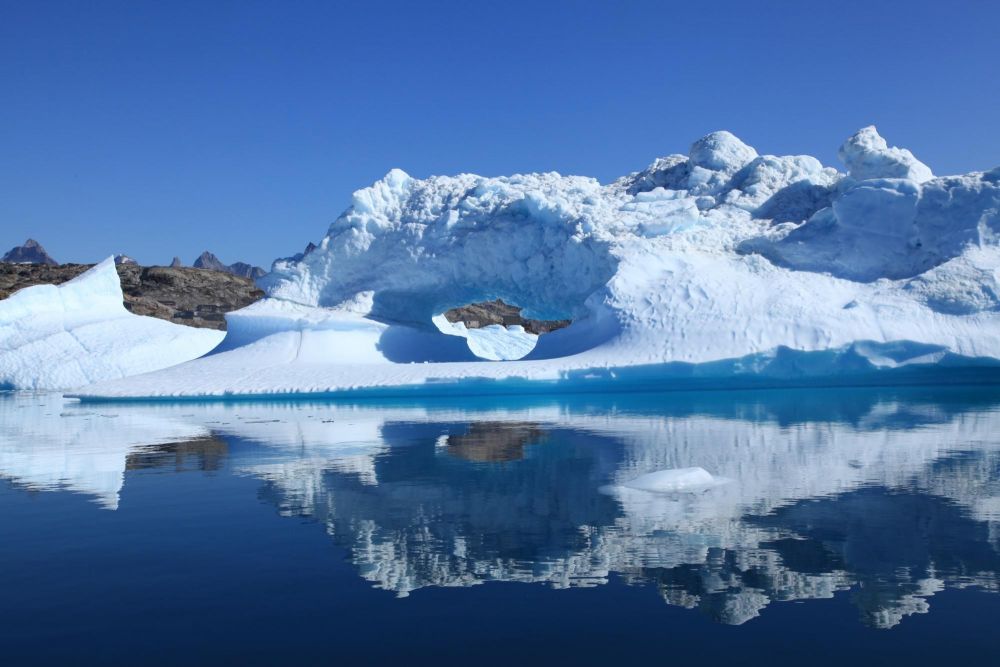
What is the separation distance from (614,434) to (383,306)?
10.5 metres

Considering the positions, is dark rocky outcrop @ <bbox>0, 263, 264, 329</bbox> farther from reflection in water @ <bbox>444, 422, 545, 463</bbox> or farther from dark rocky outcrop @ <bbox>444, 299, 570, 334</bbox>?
reflection in water @ <bbox>444, 422, 545, 463</bbox>

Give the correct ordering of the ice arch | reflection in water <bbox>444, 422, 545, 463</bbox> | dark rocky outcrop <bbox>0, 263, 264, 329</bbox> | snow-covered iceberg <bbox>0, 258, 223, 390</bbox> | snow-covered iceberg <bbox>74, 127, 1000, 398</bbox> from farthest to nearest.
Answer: dark rocky outcrop <bbox>0, 263, 264, 329</bbox>, snow-covered iceberg <bbox>0, 258, 223, 390</bbox>, the ice arch, snow-covered iceberg <bbox>74, 127, 1000, 398</bbox>, reflection in water <bbox>444, 422, 545, 463</bbox>

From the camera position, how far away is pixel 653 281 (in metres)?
15.3

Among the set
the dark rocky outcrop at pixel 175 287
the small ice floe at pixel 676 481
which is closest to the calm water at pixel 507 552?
the small ice floe at pixel 676 481

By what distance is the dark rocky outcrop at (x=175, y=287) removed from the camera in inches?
1529

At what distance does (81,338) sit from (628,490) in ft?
61.1

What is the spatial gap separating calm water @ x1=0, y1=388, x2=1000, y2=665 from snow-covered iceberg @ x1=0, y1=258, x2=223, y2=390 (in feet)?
42.2

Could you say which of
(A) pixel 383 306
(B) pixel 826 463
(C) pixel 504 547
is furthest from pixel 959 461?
(A) pixel 383 306

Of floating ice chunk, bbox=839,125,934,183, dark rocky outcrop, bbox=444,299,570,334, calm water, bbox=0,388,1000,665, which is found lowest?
calm water, bbox=0,388,1000,665

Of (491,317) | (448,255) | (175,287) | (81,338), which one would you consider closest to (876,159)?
(448,255)

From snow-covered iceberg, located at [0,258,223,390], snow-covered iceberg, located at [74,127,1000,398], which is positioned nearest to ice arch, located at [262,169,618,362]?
snow-covered iceberg, located at [74,127,1000,398]

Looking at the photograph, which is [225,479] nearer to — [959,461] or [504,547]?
[504,547]

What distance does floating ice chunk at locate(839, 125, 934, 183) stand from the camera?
637 inches

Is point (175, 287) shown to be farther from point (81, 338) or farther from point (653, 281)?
point (653, 281)
